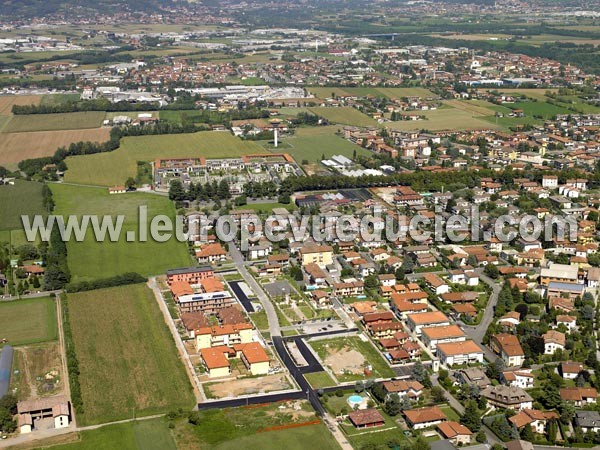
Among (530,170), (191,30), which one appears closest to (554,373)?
(530,170)

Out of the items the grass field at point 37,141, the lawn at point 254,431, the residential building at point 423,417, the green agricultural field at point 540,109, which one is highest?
the residential building at point 423,417

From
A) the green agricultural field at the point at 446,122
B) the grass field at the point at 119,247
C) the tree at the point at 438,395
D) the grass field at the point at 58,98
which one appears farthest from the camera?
the grass field at the point at 58,98

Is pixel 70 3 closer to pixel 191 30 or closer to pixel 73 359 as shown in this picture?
pixel 191 30

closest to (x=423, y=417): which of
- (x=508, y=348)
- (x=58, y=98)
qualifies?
(x=508, y=348)

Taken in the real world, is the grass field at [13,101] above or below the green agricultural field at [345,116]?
above

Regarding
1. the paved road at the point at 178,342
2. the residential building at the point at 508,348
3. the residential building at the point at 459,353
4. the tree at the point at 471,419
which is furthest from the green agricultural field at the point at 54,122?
the tree at the point at 471,419

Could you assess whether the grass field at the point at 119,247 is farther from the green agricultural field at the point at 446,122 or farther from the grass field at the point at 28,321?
the green agricultural field at the point at 446,122
